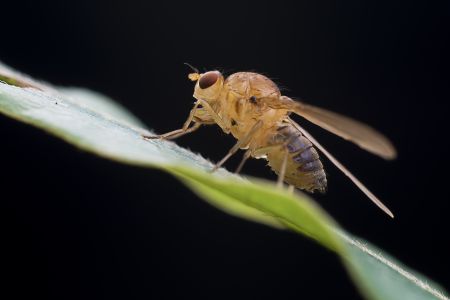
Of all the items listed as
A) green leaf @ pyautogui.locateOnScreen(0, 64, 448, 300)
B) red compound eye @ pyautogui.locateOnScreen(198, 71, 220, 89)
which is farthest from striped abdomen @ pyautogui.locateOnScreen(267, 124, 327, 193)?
green leaf @ pyautogui.locateOnScreen(0, 64, 448, 300)

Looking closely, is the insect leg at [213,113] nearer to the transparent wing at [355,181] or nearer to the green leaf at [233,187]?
the transparent wing at [355,181]

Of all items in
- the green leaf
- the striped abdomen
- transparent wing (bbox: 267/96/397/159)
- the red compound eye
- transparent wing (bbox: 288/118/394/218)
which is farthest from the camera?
the red compound eye

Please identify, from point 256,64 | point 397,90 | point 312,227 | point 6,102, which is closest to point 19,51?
point 256,64

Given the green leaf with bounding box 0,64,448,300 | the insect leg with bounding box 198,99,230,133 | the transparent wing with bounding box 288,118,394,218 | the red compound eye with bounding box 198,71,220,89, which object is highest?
the red compound eye with bounding box 198,71,220,89

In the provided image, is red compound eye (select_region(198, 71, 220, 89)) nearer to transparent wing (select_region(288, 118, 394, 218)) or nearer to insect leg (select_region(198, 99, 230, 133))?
insect leg (select_region(198, 99, 230, 133))

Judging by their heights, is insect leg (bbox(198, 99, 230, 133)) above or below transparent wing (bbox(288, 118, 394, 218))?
above

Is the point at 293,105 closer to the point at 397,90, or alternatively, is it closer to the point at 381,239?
the point at 381,239

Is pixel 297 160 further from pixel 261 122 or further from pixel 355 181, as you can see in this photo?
pixel 355 181
